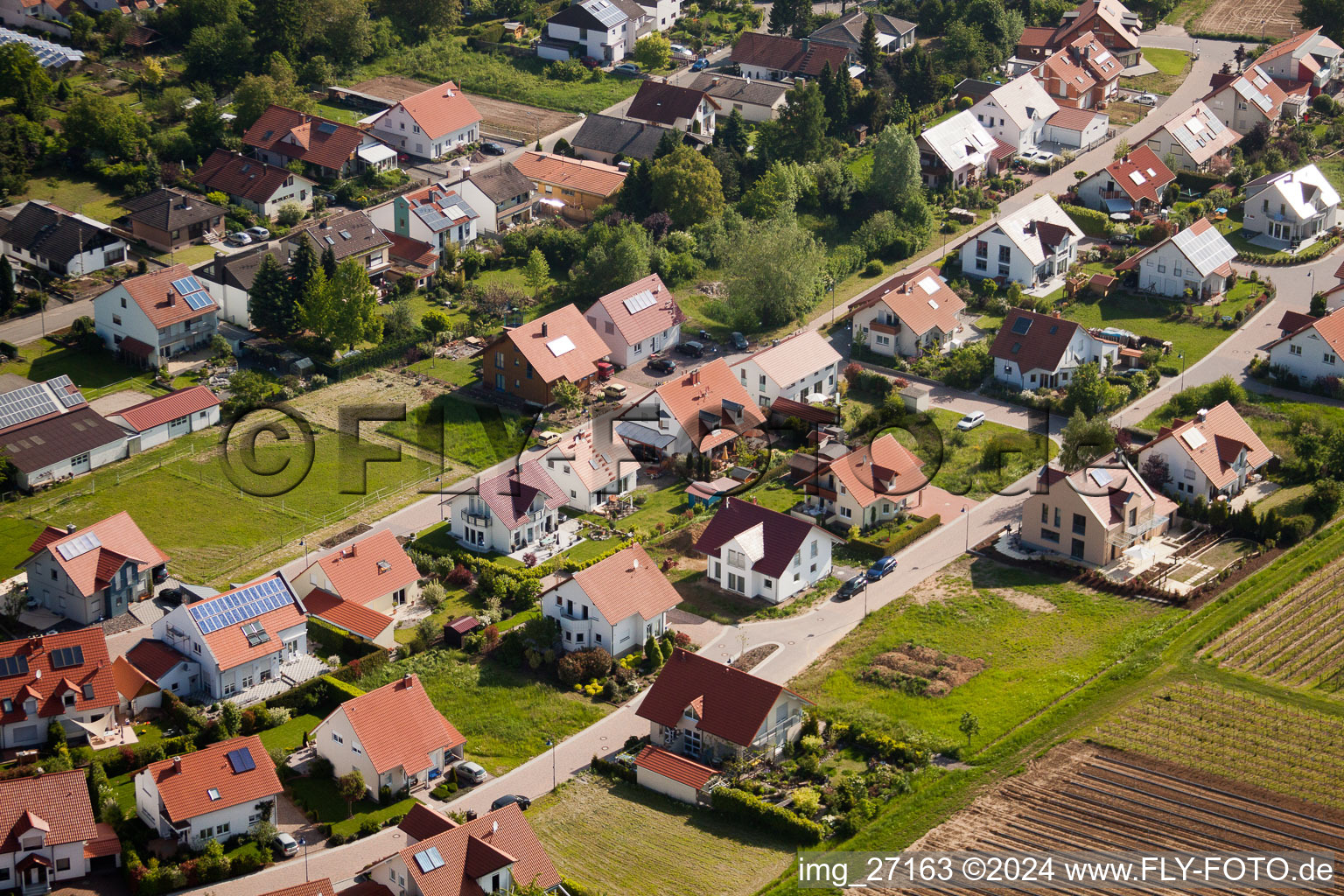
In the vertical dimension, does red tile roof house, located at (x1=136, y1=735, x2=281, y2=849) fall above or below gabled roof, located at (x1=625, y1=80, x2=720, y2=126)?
below

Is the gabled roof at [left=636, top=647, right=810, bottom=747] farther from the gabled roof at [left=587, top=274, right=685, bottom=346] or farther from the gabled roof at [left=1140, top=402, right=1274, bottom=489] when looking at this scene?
the gabled roof at [left=587, top=274, right=685, bottom=346]

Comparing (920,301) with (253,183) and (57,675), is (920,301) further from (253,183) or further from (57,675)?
(57,675)

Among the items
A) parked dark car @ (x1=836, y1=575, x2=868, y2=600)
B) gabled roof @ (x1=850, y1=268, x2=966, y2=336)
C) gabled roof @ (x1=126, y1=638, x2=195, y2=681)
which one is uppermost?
gabled roof @ (x1=850, y1=268, x2=966, y2=336)

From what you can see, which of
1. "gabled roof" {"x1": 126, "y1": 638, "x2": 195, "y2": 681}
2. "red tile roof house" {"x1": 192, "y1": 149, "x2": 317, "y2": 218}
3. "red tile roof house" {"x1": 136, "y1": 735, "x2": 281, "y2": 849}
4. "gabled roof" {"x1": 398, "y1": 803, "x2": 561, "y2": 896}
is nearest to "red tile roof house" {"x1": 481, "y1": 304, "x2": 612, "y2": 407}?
"red tile roof house" {"x1": 192, "y1": 149, "x2": 317, "y2": 218}

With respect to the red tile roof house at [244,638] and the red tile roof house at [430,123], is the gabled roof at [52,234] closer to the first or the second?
the red tile roof house at [430,123]

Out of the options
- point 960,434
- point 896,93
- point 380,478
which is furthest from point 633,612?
point 896,93
